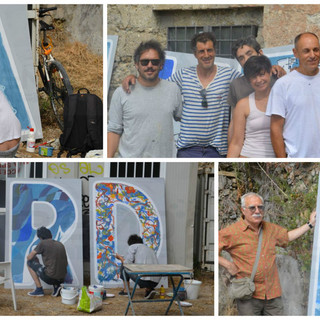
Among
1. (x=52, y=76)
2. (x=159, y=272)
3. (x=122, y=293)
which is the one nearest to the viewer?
(x=159, y=272)

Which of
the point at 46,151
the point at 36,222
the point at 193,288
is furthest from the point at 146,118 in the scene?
the point at 193,288

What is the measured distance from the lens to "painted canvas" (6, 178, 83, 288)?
5633 millimetres

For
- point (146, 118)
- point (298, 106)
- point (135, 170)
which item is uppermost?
point (298, 106)

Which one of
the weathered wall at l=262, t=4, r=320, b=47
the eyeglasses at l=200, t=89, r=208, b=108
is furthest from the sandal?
the weathered wall at l=262, t=4, r=320, b=47

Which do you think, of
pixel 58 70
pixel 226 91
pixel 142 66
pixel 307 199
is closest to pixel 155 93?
pixel 142 66

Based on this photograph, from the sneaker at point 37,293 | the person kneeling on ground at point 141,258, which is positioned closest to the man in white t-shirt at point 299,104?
the person kneeling on ground at point 141,258

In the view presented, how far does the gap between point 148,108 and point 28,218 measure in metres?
1.55

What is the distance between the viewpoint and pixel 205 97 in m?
5.43

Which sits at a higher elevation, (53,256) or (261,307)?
(53,256)

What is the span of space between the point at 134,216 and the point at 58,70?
5.18 ft

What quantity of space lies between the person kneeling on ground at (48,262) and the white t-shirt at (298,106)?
2.33m

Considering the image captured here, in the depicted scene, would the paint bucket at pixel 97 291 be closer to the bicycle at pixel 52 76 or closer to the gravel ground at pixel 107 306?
the gravel ground at pixel 107 306

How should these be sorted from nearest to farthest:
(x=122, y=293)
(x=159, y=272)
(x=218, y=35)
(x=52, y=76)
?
(x=159, y=272)
(x=218, y=35)
(x=122, y=293)
(x=52, y=76)

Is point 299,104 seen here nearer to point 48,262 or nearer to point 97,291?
point 97,291
